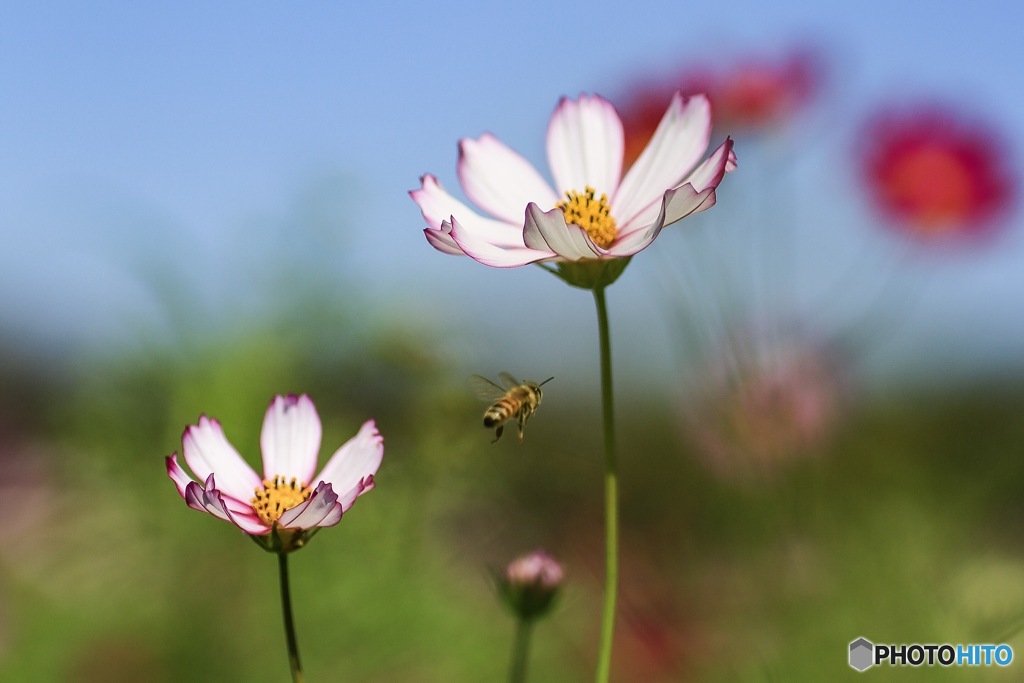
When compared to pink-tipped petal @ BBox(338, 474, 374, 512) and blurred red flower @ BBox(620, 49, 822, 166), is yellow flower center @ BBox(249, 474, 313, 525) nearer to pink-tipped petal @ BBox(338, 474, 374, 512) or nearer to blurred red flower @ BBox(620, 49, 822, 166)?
pink-tipped petal @ BBox(338, 474, 374, 512)

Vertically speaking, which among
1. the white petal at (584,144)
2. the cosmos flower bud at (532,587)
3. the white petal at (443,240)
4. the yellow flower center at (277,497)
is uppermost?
the white petal at (584,144)

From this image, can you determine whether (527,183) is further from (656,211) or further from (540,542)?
(540,542)

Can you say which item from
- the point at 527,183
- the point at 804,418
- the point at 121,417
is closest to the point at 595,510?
the point at 804,418

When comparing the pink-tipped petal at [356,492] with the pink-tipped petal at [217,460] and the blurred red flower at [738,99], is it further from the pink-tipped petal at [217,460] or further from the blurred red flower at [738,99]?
the blurred red flower at [738,99]
